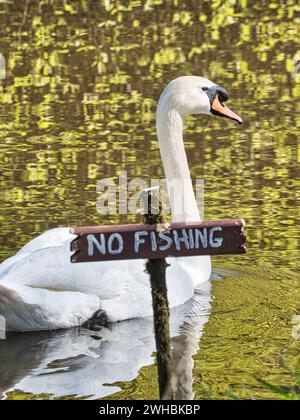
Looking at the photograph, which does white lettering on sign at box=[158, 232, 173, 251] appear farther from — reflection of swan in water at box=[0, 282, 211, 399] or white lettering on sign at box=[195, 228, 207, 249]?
reflection of swan in water at box=[0, 282, 211, 399]

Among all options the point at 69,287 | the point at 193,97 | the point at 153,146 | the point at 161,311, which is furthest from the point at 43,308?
the point at 153,146

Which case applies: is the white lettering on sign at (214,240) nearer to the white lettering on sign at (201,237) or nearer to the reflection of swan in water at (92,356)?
the white lettering on sign at (201,237)

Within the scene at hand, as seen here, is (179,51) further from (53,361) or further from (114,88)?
(53,361)

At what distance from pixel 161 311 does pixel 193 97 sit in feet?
12.5

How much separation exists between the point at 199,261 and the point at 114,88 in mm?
5517

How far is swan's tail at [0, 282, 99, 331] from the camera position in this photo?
7246mm

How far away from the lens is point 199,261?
332 inches

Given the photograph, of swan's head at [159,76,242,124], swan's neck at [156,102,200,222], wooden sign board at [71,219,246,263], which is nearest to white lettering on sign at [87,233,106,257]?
wooden sign board at [71,219,246,263]

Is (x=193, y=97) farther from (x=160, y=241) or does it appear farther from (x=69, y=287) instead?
(x=160, y=241)

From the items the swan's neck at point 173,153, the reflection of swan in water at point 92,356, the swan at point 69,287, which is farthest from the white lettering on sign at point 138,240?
the swan's neck at point 173,153

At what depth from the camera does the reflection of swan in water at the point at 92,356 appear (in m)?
6.59
